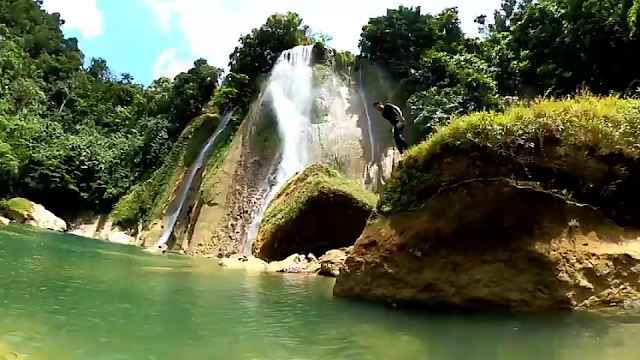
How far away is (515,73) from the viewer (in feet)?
84.9

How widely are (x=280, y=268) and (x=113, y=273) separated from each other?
5102mm

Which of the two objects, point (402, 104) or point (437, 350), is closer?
point (437, 350)

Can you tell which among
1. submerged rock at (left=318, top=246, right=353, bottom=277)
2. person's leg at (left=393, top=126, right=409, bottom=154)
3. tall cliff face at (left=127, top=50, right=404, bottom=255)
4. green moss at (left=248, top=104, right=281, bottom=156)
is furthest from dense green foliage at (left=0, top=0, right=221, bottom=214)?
person's leg at (left=393, top=126, right=409, bottom=154)

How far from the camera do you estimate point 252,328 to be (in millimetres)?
7750

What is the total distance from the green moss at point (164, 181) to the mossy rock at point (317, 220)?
15.1m

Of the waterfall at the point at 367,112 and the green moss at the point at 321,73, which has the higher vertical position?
the green moss at the point at 321,73

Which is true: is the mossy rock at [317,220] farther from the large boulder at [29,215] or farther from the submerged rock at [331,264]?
the large boulder at [29,215]

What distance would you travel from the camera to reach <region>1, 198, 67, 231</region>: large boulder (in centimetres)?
3234

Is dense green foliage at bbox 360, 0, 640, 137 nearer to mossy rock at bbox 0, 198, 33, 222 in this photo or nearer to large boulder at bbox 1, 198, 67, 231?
large boulder at bbox 1, 198, 67, 231

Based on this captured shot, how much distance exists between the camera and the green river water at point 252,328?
6254 millimetres

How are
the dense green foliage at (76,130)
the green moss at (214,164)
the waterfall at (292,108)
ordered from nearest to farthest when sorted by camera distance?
1. the waterfall at (292,108)
2. the green moss at (214,164)
3. the dense green foliage at (76,130)

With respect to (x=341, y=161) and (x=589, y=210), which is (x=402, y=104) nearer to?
(x=341, y=161)

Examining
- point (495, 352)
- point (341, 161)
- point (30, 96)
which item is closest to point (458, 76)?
point (341, 161)

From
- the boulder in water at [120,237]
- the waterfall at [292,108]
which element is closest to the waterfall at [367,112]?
the waterfall at [292,108]
